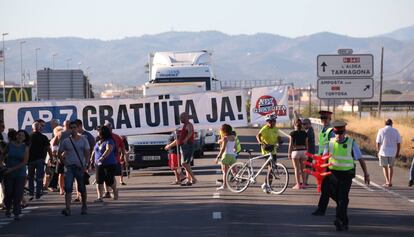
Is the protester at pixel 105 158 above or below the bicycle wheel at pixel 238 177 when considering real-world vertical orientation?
above

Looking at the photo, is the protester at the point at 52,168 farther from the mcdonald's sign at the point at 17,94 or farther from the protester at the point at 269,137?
the mcdonald's sign at the point at 17,94

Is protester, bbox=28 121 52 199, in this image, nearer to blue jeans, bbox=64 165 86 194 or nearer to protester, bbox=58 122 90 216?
protester, bbox=58 122 90 216

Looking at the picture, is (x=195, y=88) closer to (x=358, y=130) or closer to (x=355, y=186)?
(x=355, y=186)

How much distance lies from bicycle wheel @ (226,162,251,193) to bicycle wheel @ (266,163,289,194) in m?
0.53

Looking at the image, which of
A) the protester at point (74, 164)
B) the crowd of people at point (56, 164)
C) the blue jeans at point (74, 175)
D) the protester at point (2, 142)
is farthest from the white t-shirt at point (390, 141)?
the protester at point (2, 142)

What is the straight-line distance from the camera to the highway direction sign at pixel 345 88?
1618 inches

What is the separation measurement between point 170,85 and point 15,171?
48.6 ft

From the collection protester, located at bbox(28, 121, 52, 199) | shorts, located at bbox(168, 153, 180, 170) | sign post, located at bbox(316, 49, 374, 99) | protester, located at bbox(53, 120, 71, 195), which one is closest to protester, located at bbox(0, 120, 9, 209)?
protester, located at bbox(28, 121, 52, 199)

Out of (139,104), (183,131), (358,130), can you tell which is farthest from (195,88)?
(358,130)

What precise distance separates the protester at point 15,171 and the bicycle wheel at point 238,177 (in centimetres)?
590

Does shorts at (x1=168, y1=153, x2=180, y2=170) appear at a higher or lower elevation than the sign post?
lower

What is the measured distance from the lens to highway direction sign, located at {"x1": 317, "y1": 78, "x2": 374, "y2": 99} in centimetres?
4109

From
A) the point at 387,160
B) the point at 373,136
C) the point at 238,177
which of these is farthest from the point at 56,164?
the point at 373,136

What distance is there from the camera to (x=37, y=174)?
22.4m
